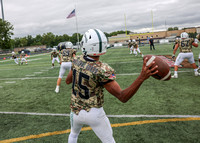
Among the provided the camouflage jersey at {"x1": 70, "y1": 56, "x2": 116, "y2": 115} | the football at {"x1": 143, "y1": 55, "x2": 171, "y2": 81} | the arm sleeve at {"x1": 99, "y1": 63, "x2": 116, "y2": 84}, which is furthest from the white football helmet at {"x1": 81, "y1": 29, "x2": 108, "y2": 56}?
the football at {"x1": 143, "y1": 55, "x2": 171, "y2": 81}

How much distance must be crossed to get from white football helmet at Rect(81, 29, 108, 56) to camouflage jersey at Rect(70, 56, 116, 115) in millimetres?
102

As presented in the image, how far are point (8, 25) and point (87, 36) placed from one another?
43.2 metres

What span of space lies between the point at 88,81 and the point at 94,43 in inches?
17.6

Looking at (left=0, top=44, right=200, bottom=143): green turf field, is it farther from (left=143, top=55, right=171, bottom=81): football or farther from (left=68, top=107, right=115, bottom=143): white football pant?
(left=143, top=55, right=171, bottom=81): football

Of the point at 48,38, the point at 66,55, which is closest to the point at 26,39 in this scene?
the point at 48,38

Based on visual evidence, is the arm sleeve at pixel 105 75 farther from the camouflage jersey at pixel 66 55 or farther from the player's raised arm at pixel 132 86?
the camouflage jersey at pixel 66 55

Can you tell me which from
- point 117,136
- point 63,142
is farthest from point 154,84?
point 63,142

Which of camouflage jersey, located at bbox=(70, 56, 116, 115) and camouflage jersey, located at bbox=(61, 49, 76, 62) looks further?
camouflage jersey, located at bbox=(61, 49, 76, 62)

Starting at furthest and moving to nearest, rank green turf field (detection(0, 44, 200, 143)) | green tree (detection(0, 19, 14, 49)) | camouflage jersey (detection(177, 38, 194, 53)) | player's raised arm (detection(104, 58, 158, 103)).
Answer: green tree (detection(0, 19, 14, 49)) < camouflage jersey (detection(177, 38, 194, 53)) < green turf field (detection(0, 44, 200, 143)) < player's raised arm (detection(104, 58, 158, 103))

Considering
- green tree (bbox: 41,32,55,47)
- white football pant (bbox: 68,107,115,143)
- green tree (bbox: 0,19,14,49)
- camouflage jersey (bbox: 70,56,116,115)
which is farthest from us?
green tree (bbox: 41,32,55,47)

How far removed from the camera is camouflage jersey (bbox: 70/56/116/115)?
1.82 m

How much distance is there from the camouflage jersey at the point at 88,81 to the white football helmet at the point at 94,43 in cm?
10

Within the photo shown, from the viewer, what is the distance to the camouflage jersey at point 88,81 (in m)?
1.82

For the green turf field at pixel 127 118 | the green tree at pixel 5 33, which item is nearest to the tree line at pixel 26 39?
the green tree at pixel 5 33
